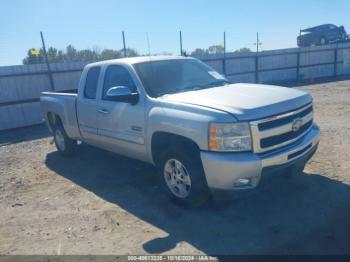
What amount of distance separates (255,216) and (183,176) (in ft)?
3.26

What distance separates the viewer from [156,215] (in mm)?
4285

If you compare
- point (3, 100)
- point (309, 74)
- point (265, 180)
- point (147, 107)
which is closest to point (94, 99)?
point (147, 107)

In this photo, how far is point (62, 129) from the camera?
7.07 metres

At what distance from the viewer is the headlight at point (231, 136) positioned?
11.8ft

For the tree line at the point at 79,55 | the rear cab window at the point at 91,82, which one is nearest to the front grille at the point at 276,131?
the rear cab window at the point at 91,82

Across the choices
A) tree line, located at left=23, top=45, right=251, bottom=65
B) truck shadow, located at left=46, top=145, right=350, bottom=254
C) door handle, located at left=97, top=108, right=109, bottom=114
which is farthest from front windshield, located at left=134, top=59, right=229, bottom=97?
tree line, located at left=23, top=45, right=251, bottom=65

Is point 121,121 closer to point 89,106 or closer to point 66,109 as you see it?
point 89,106

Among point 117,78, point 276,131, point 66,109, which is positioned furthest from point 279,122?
point 66,109

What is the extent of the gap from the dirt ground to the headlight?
0.65 meters

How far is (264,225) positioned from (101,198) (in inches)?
96.1

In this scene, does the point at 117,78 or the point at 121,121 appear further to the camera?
the point at 117,78

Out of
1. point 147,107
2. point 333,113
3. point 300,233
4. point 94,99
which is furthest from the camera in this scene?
point 333,113

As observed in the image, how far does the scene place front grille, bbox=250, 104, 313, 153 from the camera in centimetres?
361

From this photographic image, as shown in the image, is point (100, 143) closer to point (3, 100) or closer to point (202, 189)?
point (202, 189)
